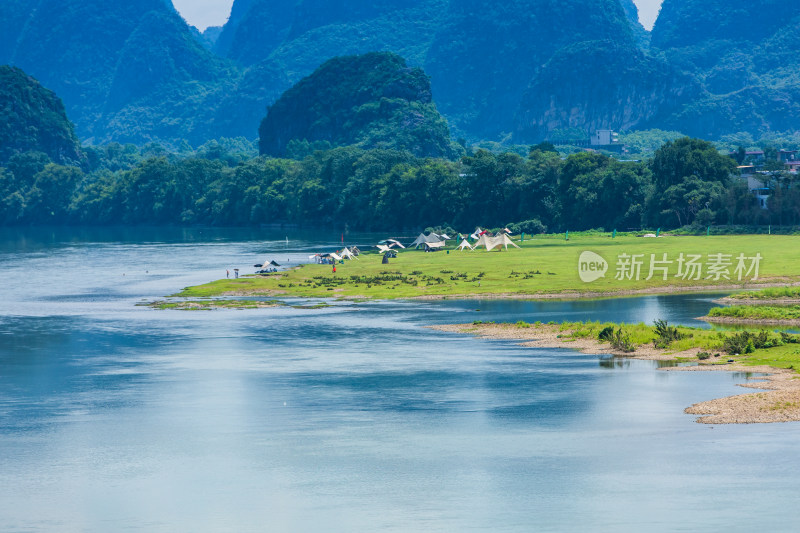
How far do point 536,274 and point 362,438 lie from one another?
64663mm

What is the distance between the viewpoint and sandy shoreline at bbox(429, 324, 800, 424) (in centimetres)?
5288

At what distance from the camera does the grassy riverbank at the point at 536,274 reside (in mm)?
106000

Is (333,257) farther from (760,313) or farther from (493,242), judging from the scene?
(760,313)

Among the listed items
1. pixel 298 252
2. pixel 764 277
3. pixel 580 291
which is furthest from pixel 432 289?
pixel 298 252

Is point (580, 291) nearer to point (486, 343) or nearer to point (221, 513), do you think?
point (486, 343)

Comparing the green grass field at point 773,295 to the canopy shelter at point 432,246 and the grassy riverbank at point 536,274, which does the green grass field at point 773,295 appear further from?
the canopy shelter at point 432,246

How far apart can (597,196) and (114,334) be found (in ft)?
364

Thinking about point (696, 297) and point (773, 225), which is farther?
point (773, 225)

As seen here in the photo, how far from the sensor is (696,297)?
99062 millimetres

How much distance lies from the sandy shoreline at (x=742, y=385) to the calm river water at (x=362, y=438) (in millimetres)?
1215

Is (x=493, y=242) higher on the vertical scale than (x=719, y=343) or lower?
higher

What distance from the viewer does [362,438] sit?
52000mm

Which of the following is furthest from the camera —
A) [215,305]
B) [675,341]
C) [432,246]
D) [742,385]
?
[432,246]

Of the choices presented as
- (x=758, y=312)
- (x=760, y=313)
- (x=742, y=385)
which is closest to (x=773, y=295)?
(x=758, y=312)
